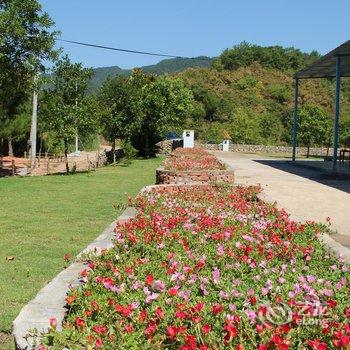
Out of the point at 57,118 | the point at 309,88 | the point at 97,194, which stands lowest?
the point at 97,194

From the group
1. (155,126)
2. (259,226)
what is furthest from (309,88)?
(259,226)

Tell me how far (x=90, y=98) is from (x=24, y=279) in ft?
54.2

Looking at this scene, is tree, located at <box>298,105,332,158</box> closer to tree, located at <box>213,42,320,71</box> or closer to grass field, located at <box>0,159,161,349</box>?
grass field, located at <box>0,159,161,349</box>

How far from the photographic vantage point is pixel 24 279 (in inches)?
196

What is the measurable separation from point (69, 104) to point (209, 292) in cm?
1851

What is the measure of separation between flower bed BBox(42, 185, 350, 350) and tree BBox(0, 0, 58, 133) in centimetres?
1485

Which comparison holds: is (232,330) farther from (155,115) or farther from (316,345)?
(155,115)

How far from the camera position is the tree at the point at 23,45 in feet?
Result: 59.5

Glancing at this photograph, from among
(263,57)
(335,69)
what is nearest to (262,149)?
(335,69)

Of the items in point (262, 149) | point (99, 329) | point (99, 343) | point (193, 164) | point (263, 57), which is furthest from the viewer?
point (263, 57)

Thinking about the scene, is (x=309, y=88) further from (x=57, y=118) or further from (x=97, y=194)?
(x=97, y=194)

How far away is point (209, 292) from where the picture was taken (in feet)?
10.6

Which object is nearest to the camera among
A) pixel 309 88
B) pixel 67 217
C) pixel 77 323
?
pixel 77 323

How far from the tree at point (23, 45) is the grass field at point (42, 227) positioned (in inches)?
246
